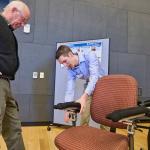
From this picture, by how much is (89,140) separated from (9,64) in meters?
0.81

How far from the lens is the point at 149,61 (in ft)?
18.2

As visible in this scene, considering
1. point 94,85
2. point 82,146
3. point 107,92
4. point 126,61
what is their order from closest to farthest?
1. point 82,146
2. point 107,92
3. point 94,85
4. point 126,61

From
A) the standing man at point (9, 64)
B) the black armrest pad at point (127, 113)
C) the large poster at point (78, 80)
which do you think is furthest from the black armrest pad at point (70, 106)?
the large poster at point (78, 80)

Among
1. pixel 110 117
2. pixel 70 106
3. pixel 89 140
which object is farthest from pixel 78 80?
pixel 110 117

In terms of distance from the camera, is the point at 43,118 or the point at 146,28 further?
the point at 146,28

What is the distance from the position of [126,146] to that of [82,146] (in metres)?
0.25

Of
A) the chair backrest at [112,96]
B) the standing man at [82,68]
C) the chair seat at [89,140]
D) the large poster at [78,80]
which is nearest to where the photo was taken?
the chair seat at [89,140]

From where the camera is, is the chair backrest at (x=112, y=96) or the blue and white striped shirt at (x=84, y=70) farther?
the blue and white striped shirt at (x=84, y=70)

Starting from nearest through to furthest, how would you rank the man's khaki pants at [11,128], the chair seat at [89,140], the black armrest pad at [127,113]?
the black armrest pad at [127,113] → the chair seat at [89,140] → the man's khaki pants at [11,128]

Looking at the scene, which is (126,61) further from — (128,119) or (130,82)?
(128,119)

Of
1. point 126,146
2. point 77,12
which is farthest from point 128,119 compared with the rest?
point 77,12

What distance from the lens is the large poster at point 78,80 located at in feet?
14.4

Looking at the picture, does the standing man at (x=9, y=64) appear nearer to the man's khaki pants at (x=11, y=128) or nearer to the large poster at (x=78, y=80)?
the man's khaki pants at (x=11, y=128)

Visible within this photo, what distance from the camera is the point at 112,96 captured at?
206 centimetres
